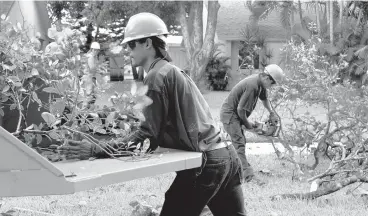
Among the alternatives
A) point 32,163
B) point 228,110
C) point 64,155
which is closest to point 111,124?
point 64,155

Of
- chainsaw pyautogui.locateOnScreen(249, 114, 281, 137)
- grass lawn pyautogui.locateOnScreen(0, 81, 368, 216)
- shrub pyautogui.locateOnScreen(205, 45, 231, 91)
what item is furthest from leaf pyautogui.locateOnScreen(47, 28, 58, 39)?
shrub pyautogui.locateOnScreen(205, 45, 231, 91)

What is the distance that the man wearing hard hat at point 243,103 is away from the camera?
8.75 metres

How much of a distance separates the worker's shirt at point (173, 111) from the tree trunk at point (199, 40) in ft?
71.0

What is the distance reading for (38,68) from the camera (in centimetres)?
299

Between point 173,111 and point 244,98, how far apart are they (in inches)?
207

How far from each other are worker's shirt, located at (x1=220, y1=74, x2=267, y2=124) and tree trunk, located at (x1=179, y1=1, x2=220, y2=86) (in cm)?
1624

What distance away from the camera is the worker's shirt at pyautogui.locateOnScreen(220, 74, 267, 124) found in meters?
8.79

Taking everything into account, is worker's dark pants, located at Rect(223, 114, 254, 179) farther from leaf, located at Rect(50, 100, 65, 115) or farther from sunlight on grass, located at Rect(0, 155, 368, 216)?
leaf, located at Rect(50, 100, 65, 115)

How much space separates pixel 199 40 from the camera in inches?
1061

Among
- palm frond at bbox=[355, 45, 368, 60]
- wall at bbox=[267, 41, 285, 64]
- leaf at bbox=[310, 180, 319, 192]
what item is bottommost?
wall at bbox=[267, 41, 285, 64]

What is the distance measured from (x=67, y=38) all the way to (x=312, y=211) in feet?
13.3

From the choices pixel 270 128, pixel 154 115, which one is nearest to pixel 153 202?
pixel 270 128

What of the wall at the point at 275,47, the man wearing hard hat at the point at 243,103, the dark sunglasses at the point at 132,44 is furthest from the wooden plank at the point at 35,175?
the wall at the point at 275,47

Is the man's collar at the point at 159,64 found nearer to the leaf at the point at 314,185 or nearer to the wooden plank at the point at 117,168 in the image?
the wooden plank at the point at 117,168
